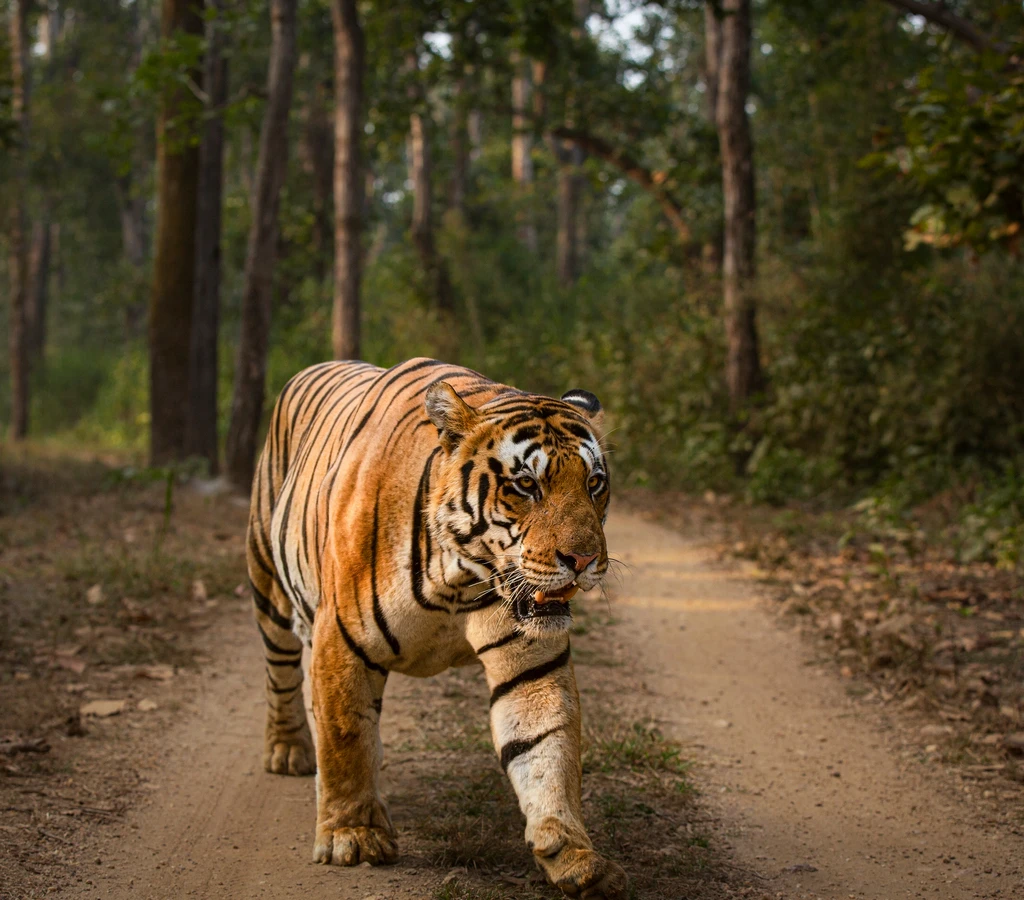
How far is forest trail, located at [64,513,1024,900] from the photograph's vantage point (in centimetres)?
347

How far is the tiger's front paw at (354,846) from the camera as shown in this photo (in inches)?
132

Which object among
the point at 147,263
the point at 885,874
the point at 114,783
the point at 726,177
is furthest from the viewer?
the point at 147,263

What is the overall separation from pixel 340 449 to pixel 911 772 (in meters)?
2.68

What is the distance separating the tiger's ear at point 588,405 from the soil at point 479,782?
135cm

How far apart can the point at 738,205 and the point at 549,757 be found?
10.4m

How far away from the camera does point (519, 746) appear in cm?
322

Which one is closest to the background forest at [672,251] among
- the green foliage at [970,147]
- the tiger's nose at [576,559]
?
the green foliage at [970,147]

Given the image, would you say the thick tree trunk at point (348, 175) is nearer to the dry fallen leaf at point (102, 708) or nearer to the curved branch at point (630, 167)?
the curved branch at point (630, 167)

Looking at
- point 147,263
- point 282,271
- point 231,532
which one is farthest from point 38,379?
point 231,532

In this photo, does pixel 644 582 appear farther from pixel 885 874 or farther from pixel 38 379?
pixel 38 379

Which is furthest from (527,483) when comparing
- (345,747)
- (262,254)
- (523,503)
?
(262,254)

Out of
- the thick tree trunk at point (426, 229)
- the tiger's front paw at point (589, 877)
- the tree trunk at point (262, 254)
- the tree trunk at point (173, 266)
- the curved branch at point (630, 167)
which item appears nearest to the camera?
the tiger's front paw at point (589, 877)

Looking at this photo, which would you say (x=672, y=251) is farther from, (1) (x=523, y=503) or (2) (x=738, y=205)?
(1) (x=523, y=503)

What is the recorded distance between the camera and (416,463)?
339cm
